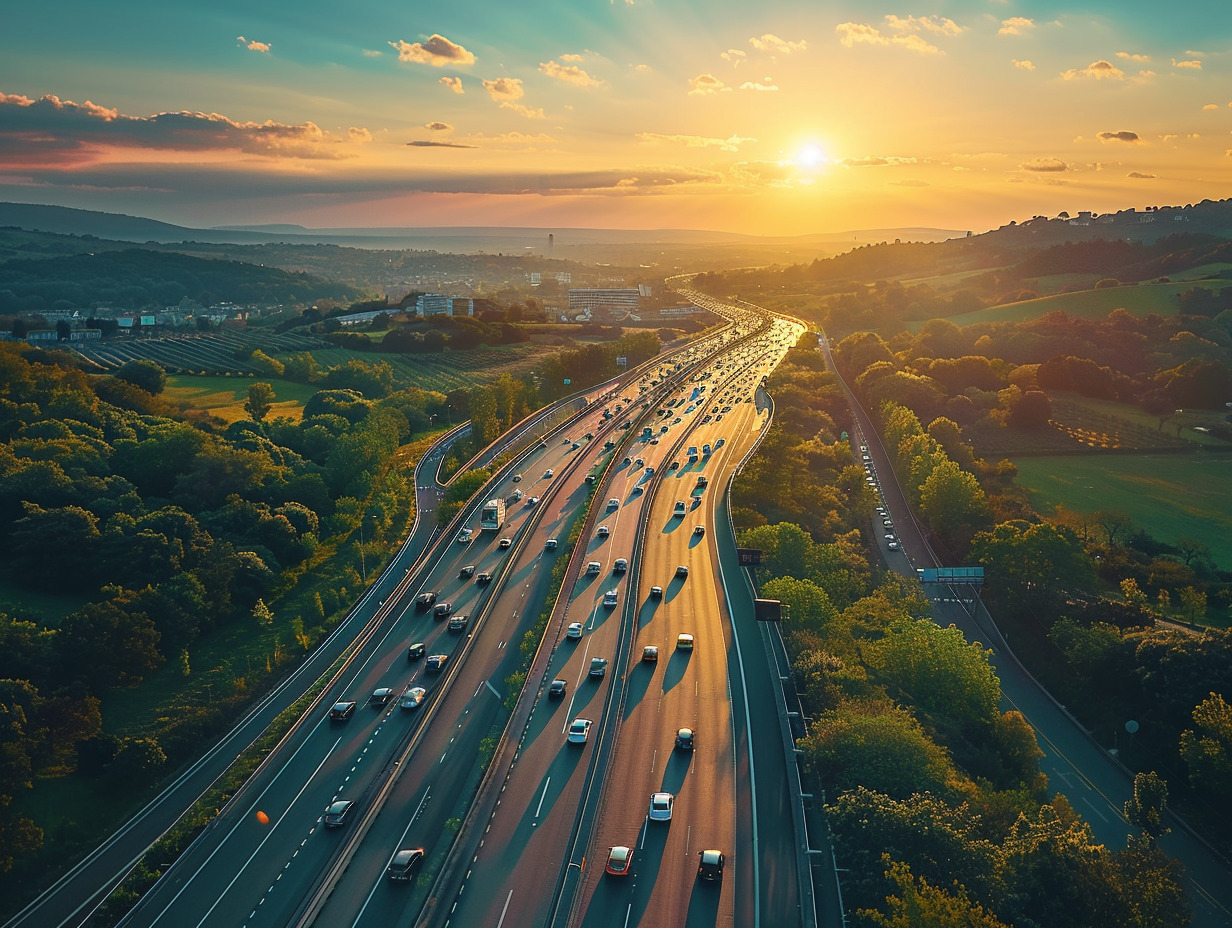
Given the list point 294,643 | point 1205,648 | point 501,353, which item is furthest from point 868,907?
point 501,353

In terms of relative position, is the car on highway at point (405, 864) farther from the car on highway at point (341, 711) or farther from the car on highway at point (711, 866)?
the car on highway at point (341, 711)

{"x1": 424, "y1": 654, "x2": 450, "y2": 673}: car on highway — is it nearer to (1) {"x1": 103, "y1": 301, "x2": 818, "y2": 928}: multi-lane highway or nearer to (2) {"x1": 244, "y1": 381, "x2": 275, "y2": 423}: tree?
(1) {"x1": 103, "y1": 301, "x2": 818, "y2": 928}: multi-lane highway

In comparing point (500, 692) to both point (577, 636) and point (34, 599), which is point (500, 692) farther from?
point (34, 599)

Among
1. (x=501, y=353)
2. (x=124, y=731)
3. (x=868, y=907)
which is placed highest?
(x=501, y=353)

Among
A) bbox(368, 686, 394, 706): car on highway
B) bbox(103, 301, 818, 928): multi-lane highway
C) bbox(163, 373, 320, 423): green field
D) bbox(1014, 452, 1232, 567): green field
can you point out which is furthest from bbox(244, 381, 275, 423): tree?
bbox(1014, 452, 1232, 567): green field

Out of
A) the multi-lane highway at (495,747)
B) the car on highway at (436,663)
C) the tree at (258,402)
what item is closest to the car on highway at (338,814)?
the multi-lane highway at (495,747)

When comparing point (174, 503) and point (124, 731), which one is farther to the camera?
point (174, 503)
